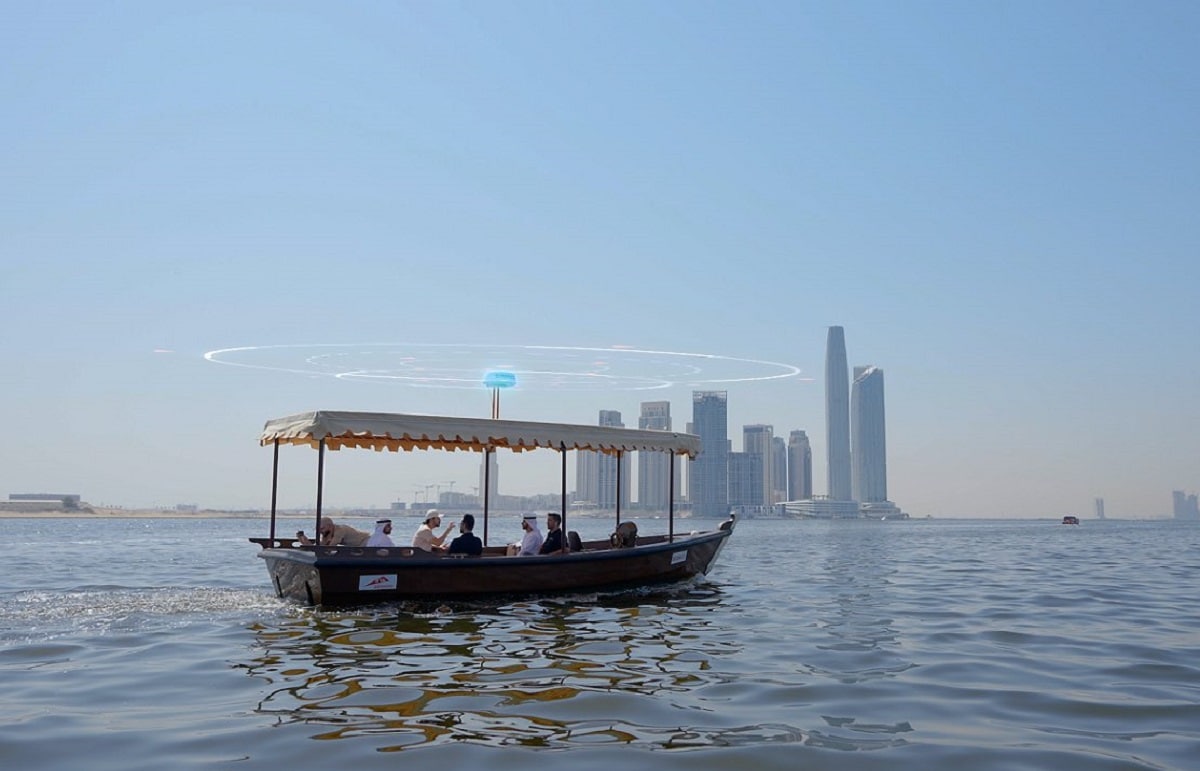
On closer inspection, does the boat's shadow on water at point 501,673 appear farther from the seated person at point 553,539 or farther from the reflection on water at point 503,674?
the seated person at point 553,539

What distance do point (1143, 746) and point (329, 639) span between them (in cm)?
901

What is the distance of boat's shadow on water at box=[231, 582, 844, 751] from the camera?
7480 millimetres

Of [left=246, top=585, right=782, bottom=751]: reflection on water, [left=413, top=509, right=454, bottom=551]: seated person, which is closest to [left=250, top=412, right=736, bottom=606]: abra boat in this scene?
[left=246, top=585, right=782, bottom=751]: reflection on water

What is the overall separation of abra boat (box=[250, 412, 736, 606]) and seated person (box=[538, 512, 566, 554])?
32 centimetres

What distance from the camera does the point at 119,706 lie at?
28.0 ft

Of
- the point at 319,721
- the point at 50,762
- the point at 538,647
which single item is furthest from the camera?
the point at 538,647

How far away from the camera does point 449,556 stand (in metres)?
15.7

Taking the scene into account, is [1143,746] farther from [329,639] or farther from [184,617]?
[184,617]

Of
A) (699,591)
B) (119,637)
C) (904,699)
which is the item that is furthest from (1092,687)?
(119,637)

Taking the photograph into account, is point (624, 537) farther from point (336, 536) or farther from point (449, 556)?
point (336, 536)

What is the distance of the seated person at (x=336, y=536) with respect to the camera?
15883mm

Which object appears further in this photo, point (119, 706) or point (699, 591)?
point (699, 591)

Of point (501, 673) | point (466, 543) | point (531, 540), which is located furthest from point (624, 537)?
point (501, 673)

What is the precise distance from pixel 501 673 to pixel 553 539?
7.16 meters
